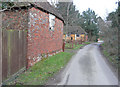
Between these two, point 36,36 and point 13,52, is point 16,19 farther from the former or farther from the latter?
point 13,52

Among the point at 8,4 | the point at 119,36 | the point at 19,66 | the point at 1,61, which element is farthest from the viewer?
the point at 119,36

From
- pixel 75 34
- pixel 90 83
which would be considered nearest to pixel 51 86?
pixel 90 83

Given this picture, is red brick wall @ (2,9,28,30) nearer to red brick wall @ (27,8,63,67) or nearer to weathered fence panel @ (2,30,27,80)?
red brick wall @ (27,8,63,67)

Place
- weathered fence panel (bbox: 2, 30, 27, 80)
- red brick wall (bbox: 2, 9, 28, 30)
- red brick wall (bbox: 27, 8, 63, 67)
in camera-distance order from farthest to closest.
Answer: red brick wall (bbox: 27, 8, 63, 67) → red brick wall (bbox: 2, 9, 28, 30) → weathered fence panel (bbox: 2, 30, 27, 80)

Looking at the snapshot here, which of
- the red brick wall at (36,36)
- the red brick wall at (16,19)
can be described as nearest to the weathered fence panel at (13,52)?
the red brick wall at (36,36)

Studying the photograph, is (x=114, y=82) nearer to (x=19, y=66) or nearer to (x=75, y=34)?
(x=19, y=66)

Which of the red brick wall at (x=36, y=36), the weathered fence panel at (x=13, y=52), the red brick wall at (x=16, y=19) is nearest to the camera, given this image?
the weathered fence panel at (x=13, y=52)

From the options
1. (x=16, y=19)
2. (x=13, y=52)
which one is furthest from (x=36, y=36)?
(x=13, y=52)

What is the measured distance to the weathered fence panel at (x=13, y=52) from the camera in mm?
4293

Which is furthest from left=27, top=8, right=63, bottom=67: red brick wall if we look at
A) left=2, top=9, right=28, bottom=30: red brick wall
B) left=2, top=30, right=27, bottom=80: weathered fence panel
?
left=2, top=30, right=27, bottom=80: weathered fence panel

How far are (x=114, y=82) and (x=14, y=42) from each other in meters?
4.80

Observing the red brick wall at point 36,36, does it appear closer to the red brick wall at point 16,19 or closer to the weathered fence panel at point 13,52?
the red brick wall at point 16,19

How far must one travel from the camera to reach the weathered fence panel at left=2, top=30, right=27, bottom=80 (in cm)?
429

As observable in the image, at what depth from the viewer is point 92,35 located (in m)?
52.3
